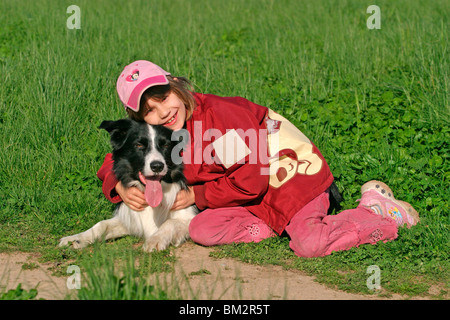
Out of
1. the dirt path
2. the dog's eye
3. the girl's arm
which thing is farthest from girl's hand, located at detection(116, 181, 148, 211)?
the dirt path

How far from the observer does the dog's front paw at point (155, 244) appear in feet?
13.2

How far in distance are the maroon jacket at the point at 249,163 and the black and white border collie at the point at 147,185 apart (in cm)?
17

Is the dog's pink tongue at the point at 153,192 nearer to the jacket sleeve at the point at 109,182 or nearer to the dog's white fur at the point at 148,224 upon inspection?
the dog's white fur at the point at 148,224

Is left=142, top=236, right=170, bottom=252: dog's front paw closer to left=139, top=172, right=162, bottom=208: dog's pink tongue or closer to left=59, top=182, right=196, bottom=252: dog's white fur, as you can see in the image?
left=59, top=182, right=196, bottom=252: dog's white fur

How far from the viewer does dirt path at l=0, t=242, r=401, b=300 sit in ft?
10.3

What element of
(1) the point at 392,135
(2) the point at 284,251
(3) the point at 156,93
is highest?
(3) the point at 156,93

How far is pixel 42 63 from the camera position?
6.24 meters

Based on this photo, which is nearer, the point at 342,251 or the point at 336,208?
the point at 342,251

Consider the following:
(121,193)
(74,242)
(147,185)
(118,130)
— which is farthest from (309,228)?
(74,242)

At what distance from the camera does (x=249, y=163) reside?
403 centimetres

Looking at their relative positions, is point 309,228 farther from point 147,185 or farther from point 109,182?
point 109,182

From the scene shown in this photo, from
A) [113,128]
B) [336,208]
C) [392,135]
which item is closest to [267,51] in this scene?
[392,135]
